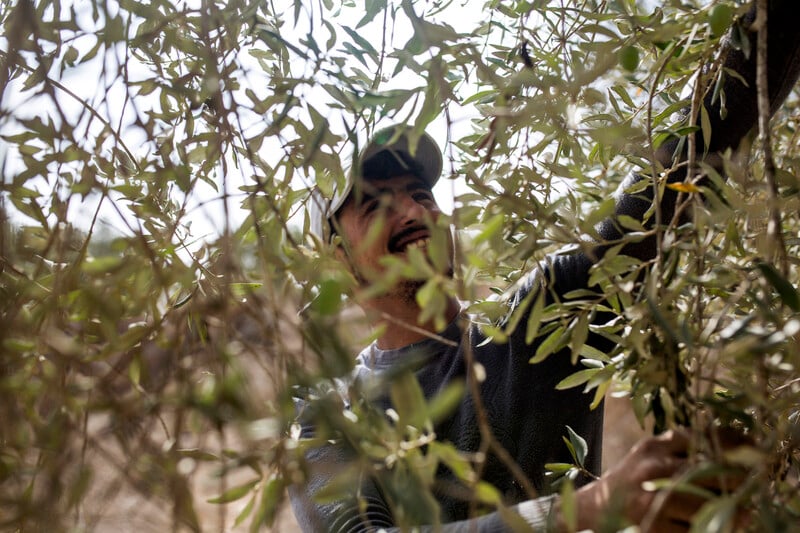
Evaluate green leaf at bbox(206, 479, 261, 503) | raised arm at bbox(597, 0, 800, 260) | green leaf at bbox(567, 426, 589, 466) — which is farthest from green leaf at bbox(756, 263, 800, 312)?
green leaf at bbox(206, 479, 261, 503)

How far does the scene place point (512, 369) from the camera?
4.47 ft

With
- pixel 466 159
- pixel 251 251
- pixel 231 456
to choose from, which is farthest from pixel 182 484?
pixel 466 159

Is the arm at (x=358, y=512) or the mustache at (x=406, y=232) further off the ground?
the mustache at (x=406, y=232)

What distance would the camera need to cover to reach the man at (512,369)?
0.66m

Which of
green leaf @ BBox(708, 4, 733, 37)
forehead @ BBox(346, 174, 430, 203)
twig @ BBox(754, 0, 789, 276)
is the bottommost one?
twig @ BBox(754, 0, 789, 276)

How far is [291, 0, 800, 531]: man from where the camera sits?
25.9 inches

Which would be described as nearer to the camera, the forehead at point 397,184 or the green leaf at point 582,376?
the green leaf at point 582,376

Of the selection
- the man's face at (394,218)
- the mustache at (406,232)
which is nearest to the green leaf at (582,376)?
the man's face at (394,218)

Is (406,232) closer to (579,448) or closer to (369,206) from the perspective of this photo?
(369,206)

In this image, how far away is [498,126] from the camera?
2.10 ft

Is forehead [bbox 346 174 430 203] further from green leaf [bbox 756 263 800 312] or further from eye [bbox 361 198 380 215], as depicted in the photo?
green leaf [bbox 756 263 800 312]

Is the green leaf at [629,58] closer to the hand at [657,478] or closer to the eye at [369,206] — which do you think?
the hand at [657,478]

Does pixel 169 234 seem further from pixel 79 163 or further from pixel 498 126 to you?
pixel 498 126

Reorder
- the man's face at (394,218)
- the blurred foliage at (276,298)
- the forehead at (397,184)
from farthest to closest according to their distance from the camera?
the forehead at (397,184)
the man's face at (394,218)
the blurred foliage at (276,298)
